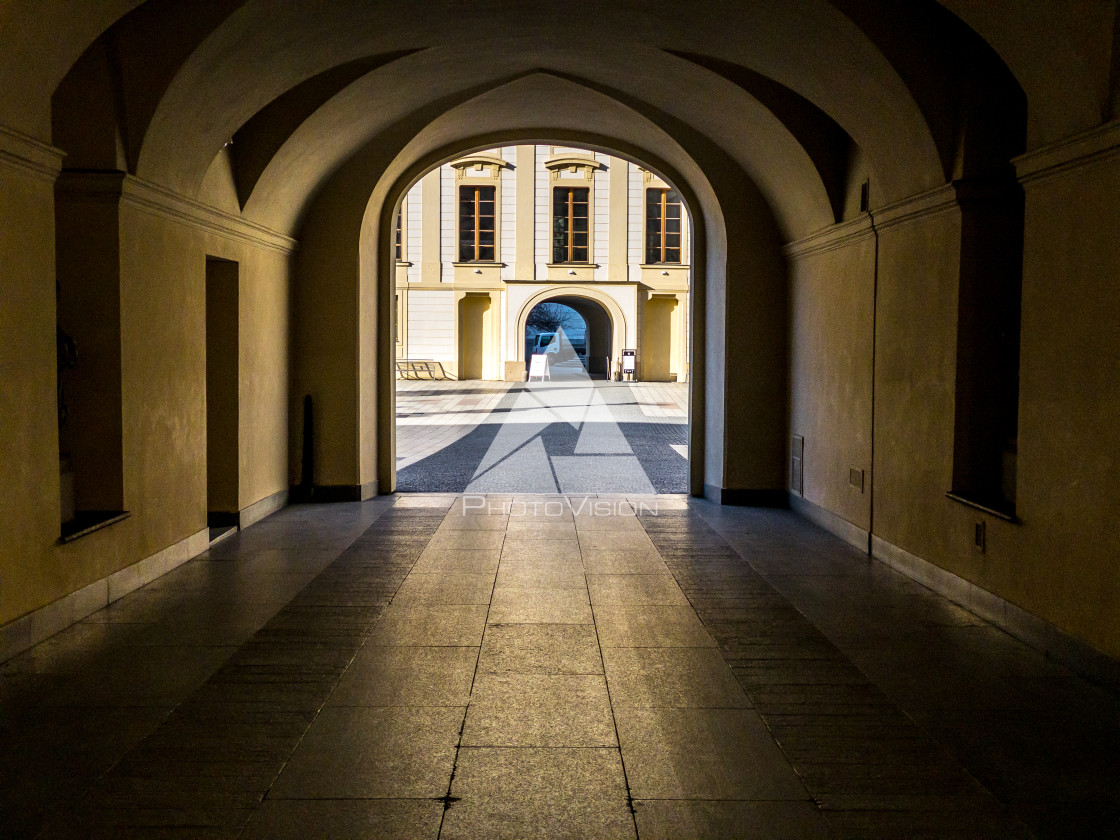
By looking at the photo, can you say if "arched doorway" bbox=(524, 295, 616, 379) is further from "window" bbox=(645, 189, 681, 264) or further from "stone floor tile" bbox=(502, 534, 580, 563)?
"stone floor tile" bbox=(502, 534, 580, 563)

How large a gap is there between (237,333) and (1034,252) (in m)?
6.50

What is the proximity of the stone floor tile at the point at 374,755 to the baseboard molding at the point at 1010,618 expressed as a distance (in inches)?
123

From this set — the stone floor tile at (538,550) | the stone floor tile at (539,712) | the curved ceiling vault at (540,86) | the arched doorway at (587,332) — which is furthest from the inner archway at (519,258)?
the stone floor tile at (539,712)

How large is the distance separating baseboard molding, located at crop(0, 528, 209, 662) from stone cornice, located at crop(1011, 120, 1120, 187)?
19.8 ft

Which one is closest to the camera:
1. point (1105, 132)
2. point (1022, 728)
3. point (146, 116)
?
point (1022, 728)

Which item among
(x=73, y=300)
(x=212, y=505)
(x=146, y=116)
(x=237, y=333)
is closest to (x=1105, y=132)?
(x=146, y=116)

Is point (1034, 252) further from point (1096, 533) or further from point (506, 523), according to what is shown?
point (506, 523)

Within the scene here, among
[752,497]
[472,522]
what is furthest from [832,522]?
[472,522]

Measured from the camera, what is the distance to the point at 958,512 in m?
6.46

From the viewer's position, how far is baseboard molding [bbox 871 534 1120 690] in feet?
15.7

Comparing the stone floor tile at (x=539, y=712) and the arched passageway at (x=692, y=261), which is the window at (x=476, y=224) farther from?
the stone floor tile at (x=539, y=712)

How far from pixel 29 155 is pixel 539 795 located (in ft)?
13.8

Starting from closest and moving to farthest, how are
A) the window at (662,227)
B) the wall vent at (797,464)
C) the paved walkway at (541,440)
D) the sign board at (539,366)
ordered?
the wall vent at (797,464) < the paved walkway at (541,440) < the window at (662,227) < the sign board at (539,366)

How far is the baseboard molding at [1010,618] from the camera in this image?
15.7 feet
